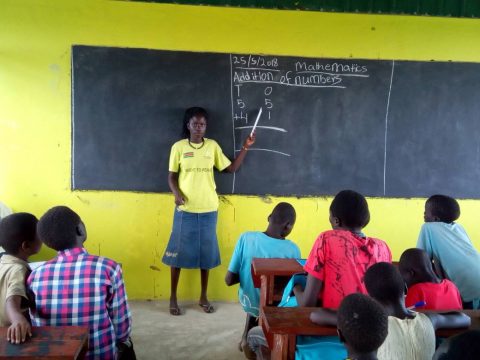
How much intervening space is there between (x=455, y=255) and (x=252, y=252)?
108 centimetres

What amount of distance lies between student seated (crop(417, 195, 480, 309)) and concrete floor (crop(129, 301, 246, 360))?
1328mm

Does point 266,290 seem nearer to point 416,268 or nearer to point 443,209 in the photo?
point 416,268

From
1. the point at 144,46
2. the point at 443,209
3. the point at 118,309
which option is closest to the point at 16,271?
the point at 118,309

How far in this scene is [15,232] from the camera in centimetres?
183

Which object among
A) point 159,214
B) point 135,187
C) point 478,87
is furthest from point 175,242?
point 478,87

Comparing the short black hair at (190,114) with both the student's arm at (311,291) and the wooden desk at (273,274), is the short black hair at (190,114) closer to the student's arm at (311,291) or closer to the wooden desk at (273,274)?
the wooden desk at (273,274)

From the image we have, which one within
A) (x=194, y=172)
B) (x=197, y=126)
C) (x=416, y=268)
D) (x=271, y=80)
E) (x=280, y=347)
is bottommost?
(x=280, y=347)

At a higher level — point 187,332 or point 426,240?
point 426,240

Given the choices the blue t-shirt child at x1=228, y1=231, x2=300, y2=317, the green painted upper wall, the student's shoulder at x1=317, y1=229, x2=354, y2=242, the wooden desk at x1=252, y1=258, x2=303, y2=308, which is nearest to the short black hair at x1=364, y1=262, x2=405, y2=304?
the student's shoulder at x1=317, y1=229, x2=354, y2=242

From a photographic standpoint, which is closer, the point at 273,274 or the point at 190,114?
the point at 273,274

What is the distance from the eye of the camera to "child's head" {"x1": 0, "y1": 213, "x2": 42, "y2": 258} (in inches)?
71.7

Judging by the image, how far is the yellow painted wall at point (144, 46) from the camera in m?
3.50

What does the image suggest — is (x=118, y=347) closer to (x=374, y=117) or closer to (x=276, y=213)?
(x=276, y=213)

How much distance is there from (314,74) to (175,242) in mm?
1787
